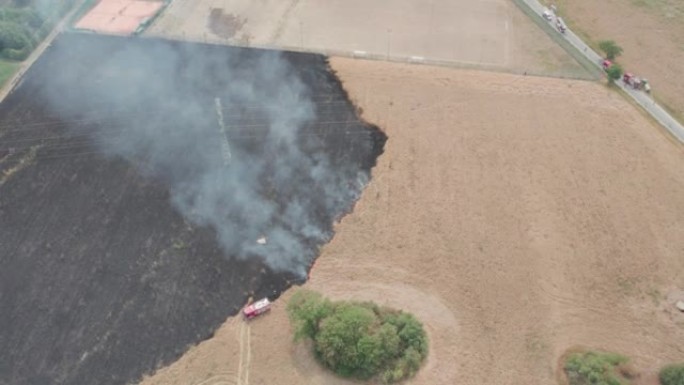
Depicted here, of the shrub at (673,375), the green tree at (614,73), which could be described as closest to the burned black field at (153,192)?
the green tree at (614,73)

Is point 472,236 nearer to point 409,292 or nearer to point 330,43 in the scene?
point 409,292

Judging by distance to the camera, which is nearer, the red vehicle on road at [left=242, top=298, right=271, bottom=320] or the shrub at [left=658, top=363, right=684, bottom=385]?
the shrub at [left=658, top=363, right=684, bottom=385]

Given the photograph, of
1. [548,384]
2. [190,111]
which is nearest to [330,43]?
[190,111]

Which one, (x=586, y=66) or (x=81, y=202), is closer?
(x=81, y=202)

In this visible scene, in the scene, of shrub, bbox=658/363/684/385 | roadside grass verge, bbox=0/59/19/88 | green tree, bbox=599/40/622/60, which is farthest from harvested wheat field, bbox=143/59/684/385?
roadside grass verge, bbox=0/59/19/88

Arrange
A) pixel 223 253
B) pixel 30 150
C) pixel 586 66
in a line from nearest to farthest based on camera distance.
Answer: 1. pixel 223 253
2. pixel 30 150
3. pixel 586 66

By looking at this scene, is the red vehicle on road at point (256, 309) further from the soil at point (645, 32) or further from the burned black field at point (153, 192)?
the soil at point (645, 32)

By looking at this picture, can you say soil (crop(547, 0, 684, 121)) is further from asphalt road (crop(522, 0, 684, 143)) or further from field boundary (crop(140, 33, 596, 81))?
field boundary (crop(140, 33, 596, 81))

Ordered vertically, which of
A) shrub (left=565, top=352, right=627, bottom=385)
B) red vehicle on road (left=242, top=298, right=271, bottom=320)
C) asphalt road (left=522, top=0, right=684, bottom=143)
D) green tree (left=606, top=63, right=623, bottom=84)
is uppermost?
green tree (left=606, top=63, right=623, bottom=84)
